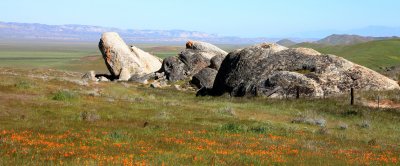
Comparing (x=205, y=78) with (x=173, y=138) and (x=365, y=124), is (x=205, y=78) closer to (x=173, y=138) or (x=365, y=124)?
(x=365, y=124)

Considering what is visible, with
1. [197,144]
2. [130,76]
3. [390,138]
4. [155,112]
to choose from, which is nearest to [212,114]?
[155,112]

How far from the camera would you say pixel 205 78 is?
6550cm

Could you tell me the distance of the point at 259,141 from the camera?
18.8 meters

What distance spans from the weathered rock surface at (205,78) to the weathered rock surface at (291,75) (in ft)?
29.2

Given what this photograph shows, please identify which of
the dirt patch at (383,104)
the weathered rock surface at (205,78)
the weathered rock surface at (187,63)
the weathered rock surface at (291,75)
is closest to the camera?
the dirt patch at (383,104)

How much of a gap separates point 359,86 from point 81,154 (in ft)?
120

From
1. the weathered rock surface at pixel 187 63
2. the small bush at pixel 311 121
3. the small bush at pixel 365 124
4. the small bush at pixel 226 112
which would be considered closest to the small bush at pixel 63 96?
the small bush at pixel 226 112

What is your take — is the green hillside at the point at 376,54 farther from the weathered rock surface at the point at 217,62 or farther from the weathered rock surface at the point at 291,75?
the weathered rock surface at the point at 291,75

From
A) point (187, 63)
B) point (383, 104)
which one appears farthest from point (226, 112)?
point (187, 63)

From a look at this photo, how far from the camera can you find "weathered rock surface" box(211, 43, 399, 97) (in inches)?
1793

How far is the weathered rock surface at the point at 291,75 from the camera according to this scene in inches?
1793

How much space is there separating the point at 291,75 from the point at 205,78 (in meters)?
20.4

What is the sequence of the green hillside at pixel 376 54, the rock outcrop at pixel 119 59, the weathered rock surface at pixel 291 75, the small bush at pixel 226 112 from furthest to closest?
the green hillside at pixel 376 54 → the rock outcrop at pixel 119 59 → the weathered rock surface at pixel 291 75 → the small bush at pixel 226 112

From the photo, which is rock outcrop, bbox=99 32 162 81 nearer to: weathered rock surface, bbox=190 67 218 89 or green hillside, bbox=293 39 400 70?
weathered rock surface, bbox=190 67 218 89
